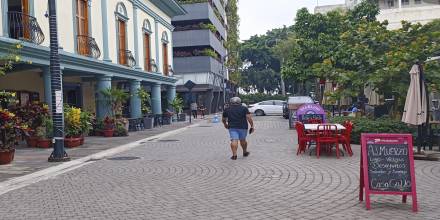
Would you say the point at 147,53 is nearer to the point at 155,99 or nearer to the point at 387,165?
the point at 155,99

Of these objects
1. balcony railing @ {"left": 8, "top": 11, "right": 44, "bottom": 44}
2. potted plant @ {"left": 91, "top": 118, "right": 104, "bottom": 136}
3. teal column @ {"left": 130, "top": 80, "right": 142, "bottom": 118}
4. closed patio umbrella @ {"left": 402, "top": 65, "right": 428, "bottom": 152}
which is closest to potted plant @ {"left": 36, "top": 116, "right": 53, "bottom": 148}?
balcony railing @ {"left": 8, "top": 11, "right": 44, "bottom": 44}

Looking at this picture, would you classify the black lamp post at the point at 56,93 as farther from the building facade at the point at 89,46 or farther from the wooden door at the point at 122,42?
the wooden door at the point at 122,42

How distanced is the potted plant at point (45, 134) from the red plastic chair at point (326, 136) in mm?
8756

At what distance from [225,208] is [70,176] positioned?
4316 millimetres

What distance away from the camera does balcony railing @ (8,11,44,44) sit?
14.1 m

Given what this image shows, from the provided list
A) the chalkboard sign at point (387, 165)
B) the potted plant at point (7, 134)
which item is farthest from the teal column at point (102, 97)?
the chalkboard sign at point (387, 165)

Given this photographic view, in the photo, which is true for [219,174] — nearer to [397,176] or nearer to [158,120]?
[397,176]

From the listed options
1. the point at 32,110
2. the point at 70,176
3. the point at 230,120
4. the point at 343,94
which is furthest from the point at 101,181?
the point at 343,94

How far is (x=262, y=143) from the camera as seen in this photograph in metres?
14.9

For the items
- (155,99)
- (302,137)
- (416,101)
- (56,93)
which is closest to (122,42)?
(155,99)

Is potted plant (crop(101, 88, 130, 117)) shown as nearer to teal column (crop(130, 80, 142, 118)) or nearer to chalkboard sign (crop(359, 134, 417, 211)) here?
teal column (crop(130, 80, 142, 118))

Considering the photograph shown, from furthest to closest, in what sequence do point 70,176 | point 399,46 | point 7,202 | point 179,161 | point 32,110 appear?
point 399,46, point 32,110, point 179,161, point 70,176, point 7,202

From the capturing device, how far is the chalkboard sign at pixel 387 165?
604cm

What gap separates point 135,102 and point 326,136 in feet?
47.8
